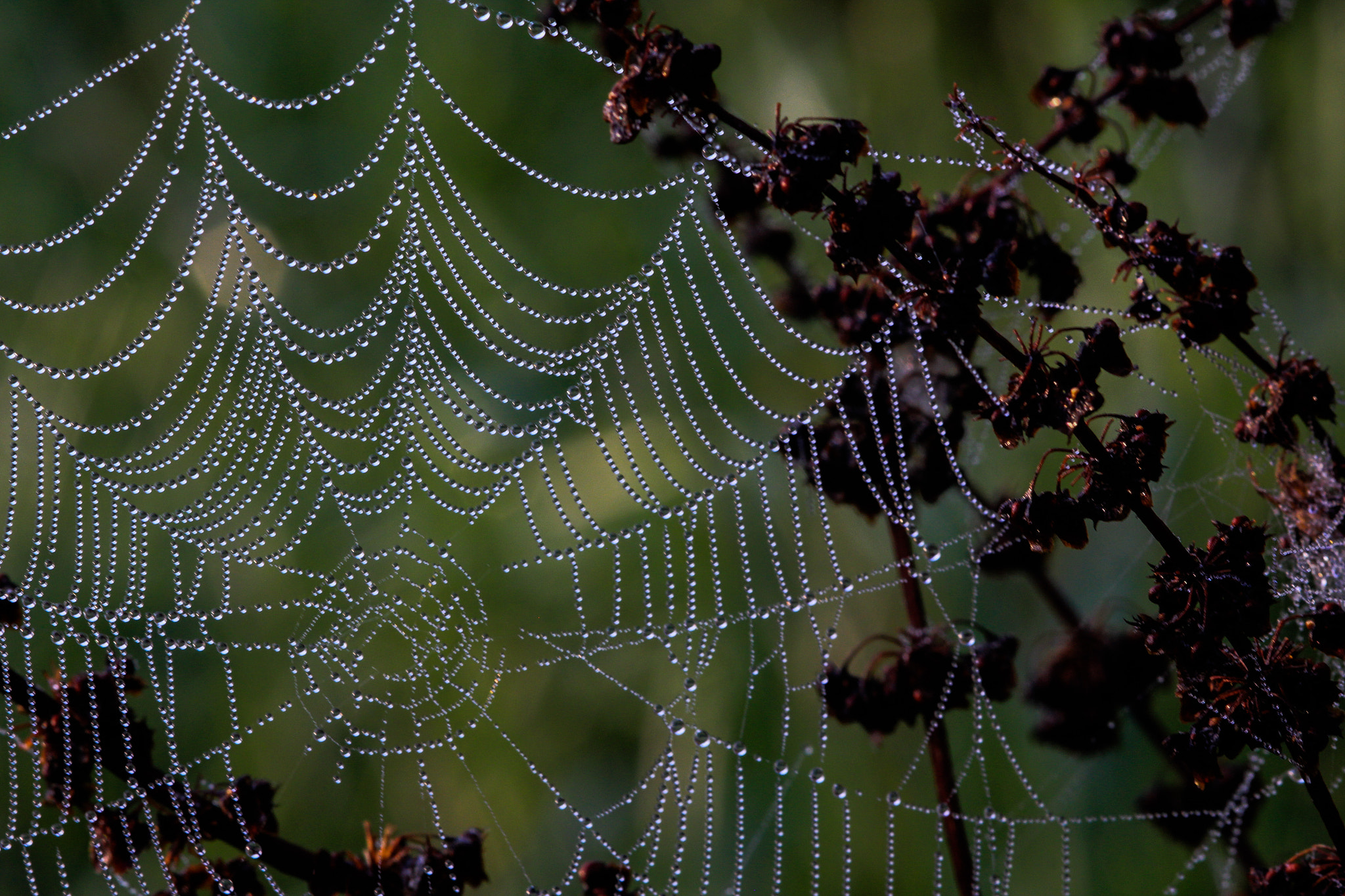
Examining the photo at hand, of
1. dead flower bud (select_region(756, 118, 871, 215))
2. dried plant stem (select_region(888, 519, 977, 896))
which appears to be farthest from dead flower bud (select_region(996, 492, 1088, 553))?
dead flower bud (select_region(756, 118, 871, 215))

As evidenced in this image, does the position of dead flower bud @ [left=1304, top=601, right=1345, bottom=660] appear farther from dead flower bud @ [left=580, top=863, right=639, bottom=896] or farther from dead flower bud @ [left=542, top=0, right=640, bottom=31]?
dead flower bud @ [left=542, top=0, right=640, bottom=31]

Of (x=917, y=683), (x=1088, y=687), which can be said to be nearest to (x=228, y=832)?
(x=917, y=683)

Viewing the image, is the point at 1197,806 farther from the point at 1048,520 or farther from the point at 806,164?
the point at 806,164

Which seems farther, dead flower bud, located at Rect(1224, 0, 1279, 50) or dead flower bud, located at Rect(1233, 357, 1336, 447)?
dead flower bud, located at Rect(1224, 0, 1279, 50)

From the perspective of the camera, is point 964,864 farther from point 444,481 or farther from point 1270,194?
point 1270,194

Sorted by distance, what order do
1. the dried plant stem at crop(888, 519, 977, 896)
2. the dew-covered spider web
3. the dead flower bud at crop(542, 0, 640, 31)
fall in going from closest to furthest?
1. the dead flower bud at crop(542, 0, 640, 31)
2. the dried plant stem at crop(888, 519, 977, 896)
3. the dew-covered spider web

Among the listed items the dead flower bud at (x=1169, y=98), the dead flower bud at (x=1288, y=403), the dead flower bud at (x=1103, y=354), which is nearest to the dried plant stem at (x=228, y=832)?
→ the dead flower bud at (x=1103, y=354)
